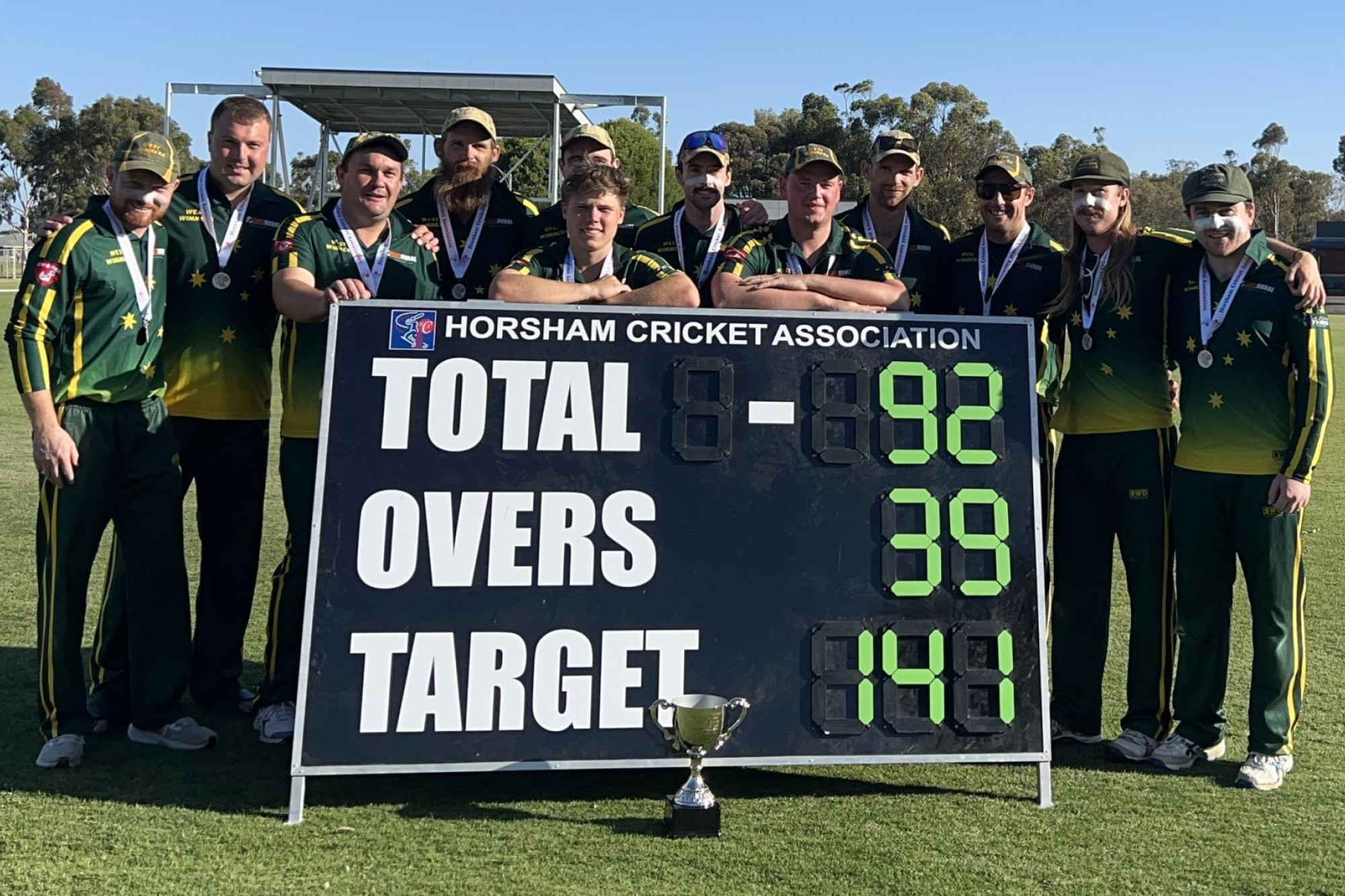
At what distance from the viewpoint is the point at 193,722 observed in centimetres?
470

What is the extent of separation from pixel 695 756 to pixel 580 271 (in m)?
1.82

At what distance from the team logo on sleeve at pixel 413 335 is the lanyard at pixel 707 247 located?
1.47 m

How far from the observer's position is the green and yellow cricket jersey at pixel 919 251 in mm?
5191

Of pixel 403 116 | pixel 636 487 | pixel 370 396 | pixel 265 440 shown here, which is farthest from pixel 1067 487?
pixel 403 116

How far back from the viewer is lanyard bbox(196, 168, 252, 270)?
191 inches

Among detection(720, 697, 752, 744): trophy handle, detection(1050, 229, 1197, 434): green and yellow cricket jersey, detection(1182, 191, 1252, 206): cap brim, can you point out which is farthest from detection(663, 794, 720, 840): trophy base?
detection(1182, 191, 1252, 206): cap brim

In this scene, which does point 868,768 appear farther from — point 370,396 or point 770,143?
point 770,143

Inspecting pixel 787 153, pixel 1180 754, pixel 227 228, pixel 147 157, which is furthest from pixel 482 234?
pixel 787 153

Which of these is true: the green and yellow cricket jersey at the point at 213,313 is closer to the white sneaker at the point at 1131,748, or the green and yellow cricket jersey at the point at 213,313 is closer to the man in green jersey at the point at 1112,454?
the man in green jersey at the point at 1112,454

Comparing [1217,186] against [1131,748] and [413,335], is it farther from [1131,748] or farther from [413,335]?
[413,335]

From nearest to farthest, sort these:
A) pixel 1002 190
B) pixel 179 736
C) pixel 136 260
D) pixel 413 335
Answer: pixel 413 335 < pixel 136 260 < pixel 179 736 < pixel 1002 190

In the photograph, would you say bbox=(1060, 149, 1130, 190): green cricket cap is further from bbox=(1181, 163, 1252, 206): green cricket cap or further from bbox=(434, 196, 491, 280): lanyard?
bbox=(434, 196, 491, 280): lanyard

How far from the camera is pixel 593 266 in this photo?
4.54 metres

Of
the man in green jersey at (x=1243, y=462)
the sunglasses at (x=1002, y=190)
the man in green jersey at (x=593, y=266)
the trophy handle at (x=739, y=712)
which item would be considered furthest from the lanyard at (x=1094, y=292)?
the trophy handle at (x=739, y=712)
